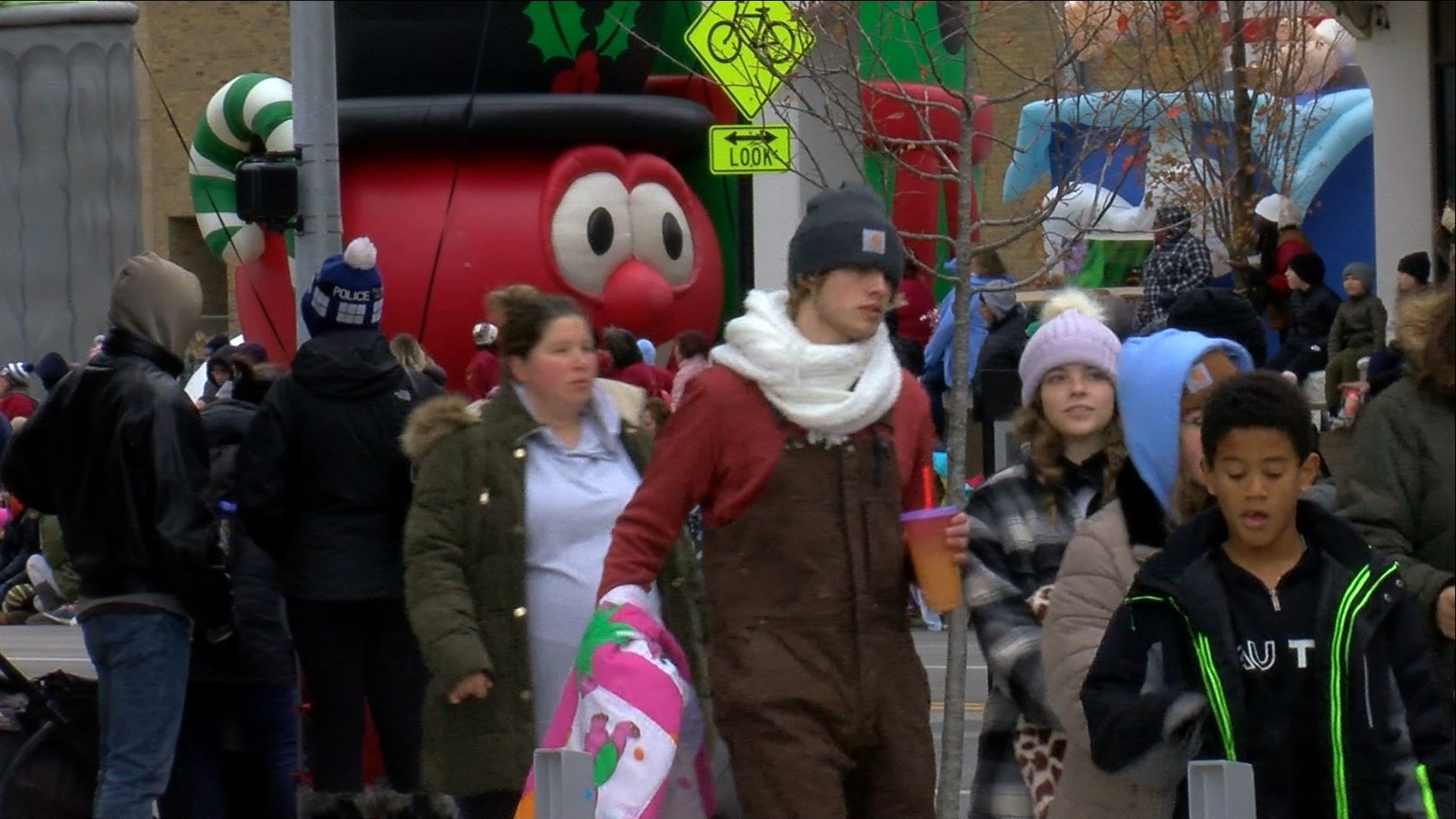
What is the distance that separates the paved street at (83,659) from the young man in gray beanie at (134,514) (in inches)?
122

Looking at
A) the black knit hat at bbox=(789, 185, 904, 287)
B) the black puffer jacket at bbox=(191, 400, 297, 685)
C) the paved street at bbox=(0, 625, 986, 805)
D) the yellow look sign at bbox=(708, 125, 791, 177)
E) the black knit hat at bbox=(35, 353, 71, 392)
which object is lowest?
the paved street at bbox=(0, 625, 986, 805)

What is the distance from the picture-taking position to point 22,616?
57.6 feet

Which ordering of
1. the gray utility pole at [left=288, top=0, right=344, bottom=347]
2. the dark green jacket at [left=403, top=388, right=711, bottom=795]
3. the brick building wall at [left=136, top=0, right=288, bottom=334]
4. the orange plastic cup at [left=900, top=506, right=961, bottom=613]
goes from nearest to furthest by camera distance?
1. the orange plastic cup at [left=900, top=506, right=961, bottom=613]
2. the dark green jacket at [left=403, top=388, right=711, bottom=795]
3. the gray utility pole at [left=288, top=0, right=344, bottom=347]
4. the brick building wall at [left=136, top=0, right=288, bottom=334]

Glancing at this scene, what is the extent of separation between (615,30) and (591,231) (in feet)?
4.23

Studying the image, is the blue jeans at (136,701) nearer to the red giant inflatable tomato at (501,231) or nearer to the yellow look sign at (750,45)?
the yellow look sign at (750,45)

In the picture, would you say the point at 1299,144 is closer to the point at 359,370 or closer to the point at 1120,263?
the point at 1120,263

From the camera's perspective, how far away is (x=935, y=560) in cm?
500

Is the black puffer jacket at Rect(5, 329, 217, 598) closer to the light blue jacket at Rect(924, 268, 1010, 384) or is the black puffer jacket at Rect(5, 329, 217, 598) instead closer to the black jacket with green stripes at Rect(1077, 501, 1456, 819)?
the black jacket with green stripes at Rect(1077, 501, 1456, 819)

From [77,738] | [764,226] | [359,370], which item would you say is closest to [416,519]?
[359,370]

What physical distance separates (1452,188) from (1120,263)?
4.90 meters

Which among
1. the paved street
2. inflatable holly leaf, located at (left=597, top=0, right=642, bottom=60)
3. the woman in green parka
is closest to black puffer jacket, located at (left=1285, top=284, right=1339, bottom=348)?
the paved street

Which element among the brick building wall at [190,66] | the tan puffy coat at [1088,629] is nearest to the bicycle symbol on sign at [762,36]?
the tan puffy coat at [1088,629]

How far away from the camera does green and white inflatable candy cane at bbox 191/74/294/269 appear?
15.3 meters

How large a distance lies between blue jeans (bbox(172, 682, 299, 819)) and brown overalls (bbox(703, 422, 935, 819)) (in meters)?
2.75
